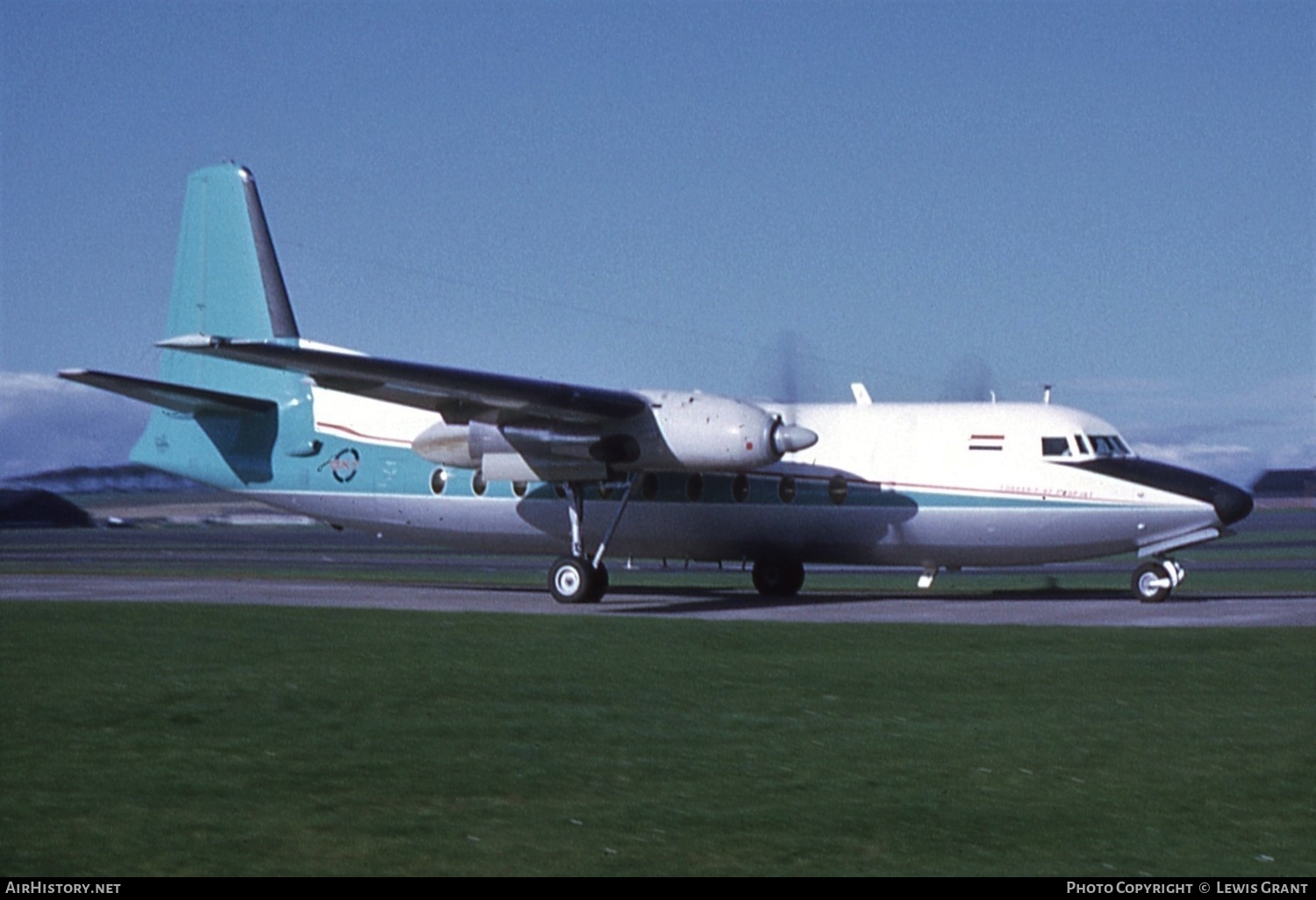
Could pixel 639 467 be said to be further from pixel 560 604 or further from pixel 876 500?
pixel 876 500

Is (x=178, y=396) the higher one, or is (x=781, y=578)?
(x=178, y=396)

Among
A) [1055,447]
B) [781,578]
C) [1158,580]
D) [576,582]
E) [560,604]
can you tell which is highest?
[1055,447]

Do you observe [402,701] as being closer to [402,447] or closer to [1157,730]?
[1157,730]

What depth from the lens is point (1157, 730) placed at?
12289 mm

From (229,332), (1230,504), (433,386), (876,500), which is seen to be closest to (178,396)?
(229,332)

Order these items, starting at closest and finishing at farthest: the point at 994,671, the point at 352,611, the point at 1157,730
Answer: the point at 1157,730 → the point at 994,671 → the point at 352,611

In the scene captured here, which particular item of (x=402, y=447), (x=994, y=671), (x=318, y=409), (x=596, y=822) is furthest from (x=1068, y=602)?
(x=596, y=822)

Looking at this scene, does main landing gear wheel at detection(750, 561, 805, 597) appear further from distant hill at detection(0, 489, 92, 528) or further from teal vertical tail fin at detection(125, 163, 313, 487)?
distant hill at detection(0, 489, 92, 528)

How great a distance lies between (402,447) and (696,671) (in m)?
14.4

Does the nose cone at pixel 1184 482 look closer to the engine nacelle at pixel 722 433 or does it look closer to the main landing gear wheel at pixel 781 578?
the engine nacelle at pixel 722 433

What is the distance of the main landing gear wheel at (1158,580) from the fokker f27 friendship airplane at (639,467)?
3cm

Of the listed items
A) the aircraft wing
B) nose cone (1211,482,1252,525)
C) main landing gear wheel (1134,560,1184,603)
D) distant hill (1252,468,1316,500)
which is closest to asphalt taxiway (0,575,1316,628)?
main landing gear wheel (1134,560,1184,603)

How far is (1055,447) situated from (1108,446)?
93 centimetres

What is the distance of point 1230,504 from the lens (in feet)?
78.3
